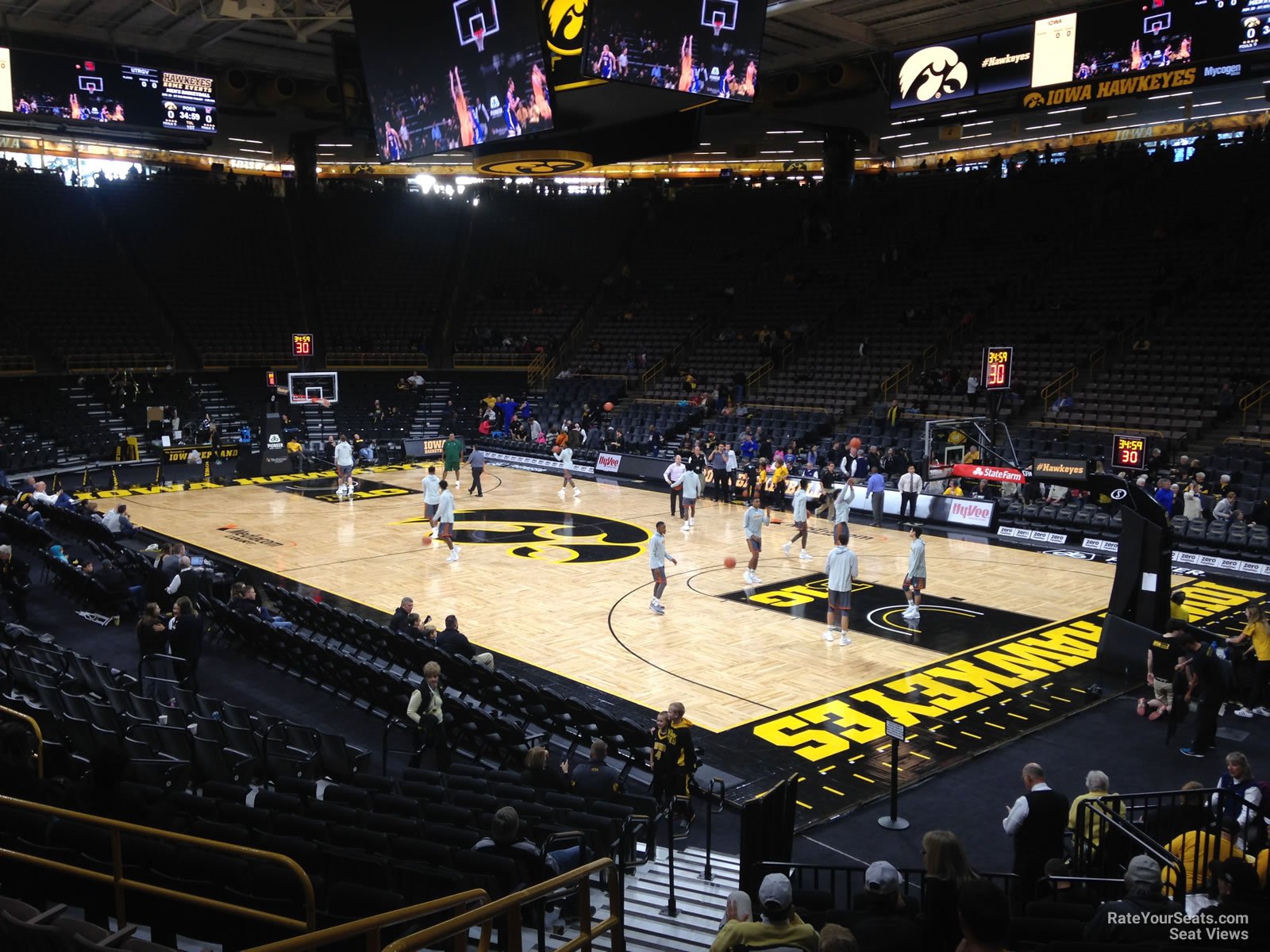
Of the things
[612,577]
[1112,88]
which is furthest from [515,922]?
[1112,88]

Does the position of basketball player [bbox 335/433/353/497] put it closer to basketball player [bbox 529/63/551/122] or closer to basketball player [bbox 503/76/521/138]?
basketball player [bbox 503/76/521/138]

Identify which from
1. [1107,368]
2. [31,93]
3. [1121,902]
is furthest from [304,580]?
[1107,368]

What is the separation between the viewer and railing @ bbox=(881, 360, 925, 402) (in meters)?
30.9

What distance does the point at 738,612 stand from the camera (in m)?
16.5

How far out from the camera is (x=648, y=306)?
135 feet

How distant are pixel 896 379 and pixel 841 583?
17718mm

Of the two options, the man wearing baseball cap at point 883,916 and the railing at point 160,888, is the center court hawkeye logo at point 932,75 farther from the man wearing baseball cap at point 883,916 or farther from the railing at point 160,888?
the railing at point 160,888

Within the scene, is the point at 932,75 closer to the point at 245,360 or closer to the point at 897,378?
the point at 897,378

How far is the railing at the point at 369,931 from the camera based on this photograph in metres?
3.51

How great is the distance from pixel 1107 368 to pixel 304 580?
21.4 metres

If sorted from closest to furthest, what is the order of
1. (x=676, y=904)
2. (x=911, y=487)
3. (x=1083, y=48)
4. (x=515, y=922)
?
(x=515, y=922) → (x=676, y=904) → (x=1083, y=48) → (x=911, y=487)

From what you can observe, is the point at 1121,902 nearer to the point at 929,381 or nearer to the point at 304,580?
the point at 304,580

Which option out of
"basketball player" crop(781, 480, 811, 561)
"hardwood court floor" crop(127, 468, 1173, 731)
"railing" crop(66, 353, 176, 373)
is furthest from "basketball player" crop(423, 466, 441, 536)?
"railing" crop(66, 353, 176, 373)

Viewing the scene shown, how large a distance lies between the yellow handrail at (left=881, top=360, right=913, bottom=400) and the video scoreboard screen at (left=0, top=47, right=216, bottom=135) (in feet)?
64.7
